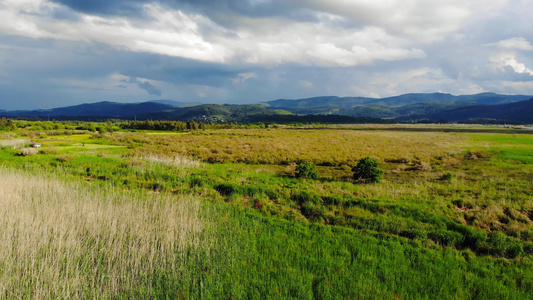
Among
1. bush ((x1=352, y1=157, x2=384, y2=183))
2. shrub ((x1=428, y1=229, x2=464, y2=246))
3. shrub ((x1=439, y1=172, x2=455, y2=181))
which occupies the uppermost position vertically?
bush ((x1=352, y1=157, x2=384, y2=183))

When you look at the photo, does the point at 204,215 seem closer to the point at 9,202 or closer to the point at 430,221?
the point at 9,202

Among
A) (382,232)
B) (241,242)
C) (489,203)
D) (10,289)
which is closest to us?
(10,289)

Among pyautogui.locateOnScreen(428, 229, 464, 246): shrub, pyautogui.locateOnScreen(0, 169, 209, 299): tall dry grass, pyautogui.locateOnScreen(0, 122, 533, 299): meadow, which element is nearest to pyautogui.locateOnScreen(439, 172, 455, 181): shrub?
pyautogui.locateOnScreen(0, 122, 533, 299): meadow

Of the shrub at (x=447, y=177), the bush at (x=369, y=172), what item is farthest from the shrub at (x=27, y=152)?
the shrub at (x=447, y=177)

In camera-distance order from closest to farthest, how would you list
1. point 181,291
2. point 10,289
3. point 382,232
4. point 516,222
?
point 10,289
point 181,291
point 382,232
point 516,222

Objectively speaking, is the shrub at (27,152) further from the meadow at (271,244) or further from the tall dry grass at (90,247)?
the tall dry grass at (90,247)

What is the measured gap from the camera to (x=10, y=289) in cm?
599

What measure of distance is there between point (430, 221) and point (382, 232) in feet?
8.91

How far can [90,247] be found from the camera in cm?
810

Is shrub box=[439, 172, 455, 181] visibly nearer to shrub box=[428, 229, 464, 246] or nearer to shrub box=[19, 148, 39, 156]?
shrub box=[428, 229, 464, 246]

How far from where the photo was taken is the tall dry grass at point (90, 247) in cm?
634

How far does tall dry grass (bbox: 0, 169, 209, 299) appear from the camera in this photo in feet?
20.8

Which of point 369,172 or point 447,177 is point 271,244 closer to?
point 369,172

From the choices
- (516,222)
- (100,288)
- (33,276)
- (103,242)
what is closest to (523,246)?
(516,222)
